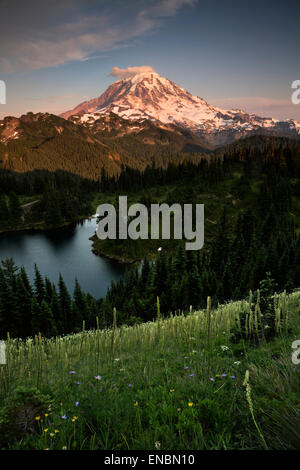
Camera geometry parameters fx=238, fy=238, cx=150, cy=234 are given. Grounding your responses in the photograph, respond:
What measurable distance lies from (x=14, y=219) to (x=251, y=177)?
127m

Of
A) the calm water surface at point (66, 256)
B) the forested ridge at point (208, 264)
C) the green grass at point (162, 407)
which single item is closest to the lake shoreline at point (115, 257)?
the calm water surface at point (66, 256)

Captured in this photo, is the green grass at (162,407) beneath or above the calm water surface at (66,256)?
above

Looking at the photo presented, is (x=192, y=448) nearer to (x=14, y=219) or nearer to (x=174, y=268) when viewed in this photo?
(x=174, y=268)

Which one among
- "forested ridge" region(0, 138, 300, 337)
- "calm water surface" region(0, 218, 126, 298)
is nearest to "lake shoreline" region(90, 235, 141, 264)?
"calm water surface" region(0, 218, 126, 298)

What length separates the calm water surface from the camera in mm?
72494

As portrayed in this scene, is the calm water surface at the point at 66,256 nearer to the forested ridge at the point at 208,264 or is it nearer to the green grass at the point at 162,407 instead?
the forested ridge at the point at 208,264

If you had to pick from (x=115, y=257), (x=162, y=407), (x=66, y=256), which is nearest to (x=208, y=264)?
(x=115, y=257)

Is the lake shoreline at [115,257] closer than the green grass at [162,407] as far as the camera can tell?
No

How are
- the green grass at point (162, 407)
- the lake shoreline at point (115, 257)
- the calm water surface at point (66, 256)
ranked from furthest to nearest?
1. the lake shoreline at point (115, 257)
2. the calm water surface at point (66, 256)
3. the green grass at point (162, 407)

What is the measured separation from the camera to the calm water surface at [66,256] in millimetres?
72494

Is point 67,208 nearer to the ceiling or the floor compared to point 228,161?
nearer to the floor

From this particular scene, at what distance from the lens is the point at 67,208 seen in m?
138

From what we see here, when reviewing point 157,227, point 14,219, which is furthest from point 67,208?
point 157,227
